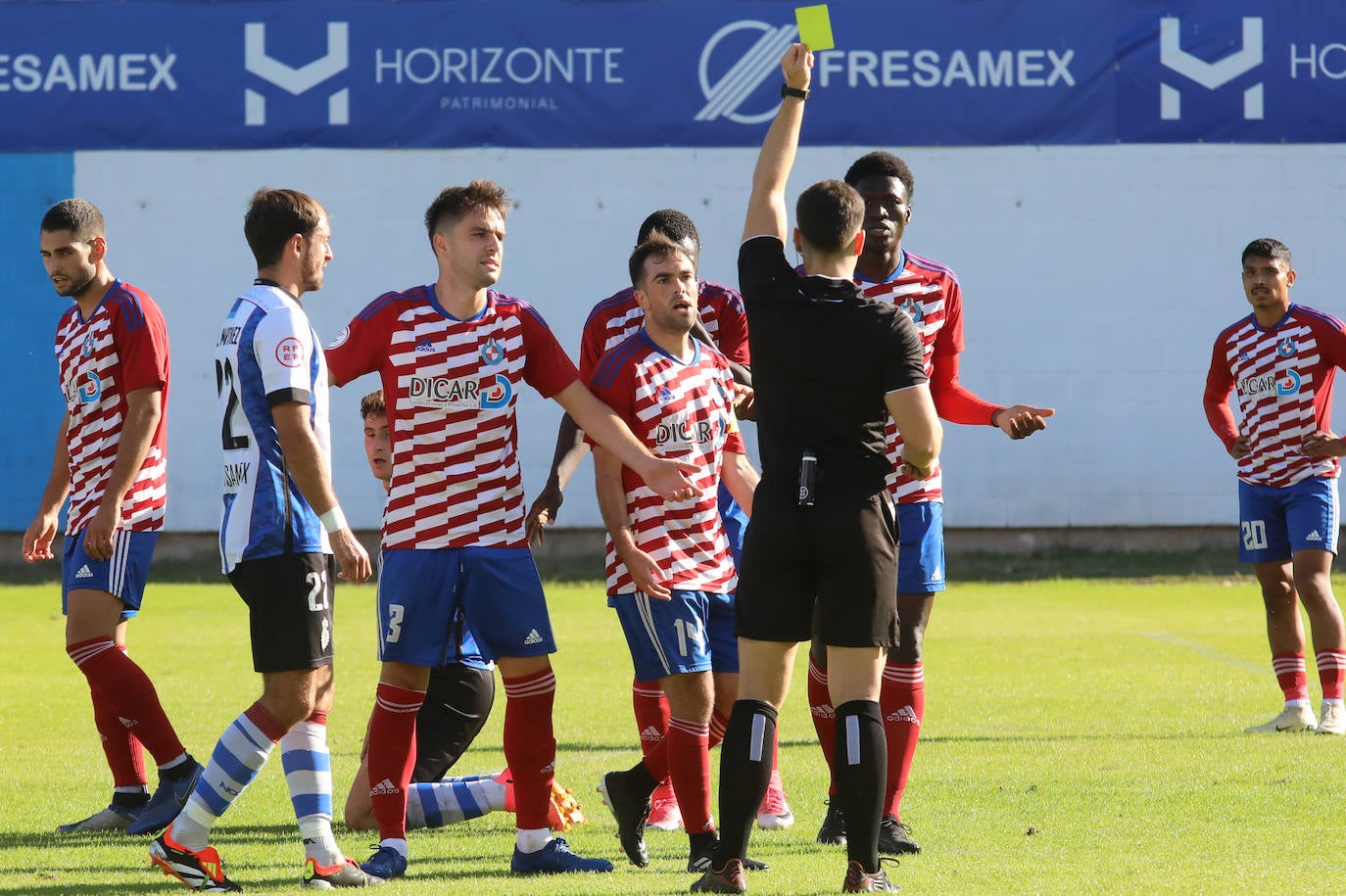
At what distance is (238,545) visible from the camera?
474 centimetres

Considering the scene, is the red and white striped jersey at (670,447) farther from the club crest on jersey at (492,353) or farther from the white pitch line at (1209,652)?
the white pitch line at (1209,652)

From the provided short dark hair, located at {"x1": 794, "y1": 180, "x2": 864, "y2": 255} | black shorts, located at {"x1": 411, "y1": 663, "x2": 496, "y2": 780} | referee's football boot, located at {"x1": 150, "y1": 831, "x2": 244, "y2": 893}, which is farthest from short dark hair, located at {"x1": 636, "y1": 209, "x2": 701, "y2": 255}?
referee's football boot, located at {"x1": 150, "y1": 831, "x2": 244, "y2": 893}

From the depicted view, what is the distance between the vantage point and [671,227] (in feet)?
20.7

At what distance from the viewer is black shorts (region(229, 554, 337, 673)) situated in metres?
4.71

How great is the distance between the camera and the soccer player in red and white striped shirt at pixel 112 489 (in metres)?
5.87

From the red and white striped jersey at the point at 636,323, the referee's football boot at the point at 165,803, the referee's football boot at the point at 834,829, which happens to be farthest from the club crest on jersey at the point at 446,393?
the referee's football boot at the point at 834,829

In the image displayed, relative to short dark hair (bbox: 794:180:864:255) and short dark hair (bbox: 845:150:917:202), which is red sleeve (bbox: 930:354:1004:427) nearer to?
short dark hair (bbox: 845:150:917:202)

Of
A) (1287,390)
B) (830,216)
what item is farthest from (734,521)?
(1287,390)

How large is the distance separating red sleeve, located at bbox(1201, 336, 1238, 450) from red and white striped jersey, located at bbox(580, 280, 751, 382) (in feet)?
11.8

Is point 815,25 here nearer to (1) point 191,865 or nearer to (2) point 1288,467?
(1) point 191,865

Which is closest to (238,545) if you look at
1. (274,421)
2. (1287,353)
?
(274,421)

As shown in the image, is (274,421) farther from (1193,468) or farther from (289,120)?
(1193,468)

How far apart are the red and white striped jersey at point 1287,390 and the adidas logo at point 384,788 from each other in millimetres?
5240

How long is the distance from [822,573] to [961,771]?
8.80 feet
